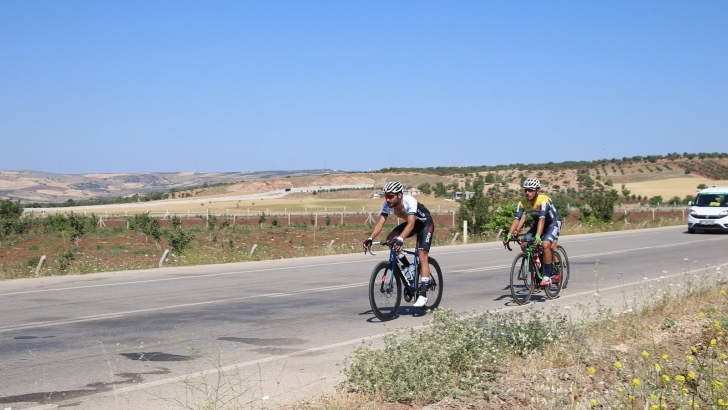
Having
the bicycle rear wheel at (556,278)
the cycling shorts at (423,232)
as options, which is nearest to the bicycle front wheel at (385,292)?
the cycling shorts at (423,232)

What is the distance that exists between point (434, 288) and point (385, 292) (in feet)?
3.58

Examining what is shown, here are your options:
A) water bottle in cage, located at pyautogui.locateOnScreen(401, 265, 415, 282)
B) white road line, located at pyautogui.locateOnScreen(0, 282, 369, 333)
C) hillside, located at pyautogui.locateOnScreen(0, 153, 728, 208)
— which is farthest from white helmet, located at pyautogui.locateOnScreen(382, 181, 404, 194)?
hillside, located at pyautogui.locateOnScreen(0, 153, 728, 208)

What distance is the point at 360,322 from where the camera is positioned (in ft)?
38.6

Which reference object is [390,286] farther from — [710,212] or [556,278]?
[710,212]

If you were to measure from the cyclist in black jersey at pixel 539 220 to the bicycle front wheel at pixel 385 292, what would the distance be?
2434 mm

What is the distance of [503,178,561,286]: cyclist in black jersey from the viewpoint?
43.4ft

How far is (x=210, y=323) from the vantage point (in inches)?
460

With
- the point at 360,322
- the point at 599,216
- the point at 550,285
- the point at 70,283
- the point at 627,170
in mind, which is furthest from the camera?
the point at 627,170

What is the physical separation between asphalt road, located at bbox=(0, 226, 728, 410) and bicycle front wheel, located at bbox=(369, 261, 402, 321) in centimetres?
19

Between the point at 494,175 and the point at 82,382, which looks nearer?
the point at 82,382

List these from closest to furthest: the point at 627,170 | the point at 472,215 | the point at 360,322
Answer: the point at 360,322 < the point at 472,215 < the point at 627,170

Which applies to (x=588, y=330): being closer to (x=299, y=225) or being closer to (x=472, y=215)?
(x=472, y=215)

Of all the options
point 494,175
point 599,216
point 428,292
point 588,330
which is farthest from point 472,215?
point 494,175

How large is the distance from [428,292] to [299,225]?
53.3m
